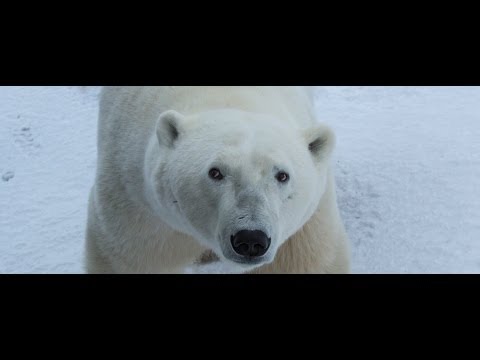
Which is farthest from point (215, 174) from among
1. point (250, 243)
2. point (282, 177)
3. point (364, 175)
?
→ point (364, 175)

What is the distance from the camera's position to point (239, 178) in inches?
98.3

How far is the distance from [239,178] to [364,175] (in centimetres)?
374

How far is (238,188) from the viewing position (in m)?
2.47

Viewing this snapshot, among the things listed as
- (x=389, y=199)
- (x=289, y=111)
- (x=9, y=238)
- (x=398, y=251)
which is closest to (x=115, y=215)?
(x=289, y=111)

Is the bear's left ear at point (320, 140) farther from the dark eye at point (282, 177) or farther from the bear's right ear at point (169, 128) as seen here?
the bear's right ear at point (169, 128)

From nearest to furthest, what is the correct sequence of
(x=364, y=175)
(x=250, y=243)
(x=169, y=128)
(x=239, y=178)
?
(x=250, y=243), (x=239, y=178), (x=169, y=128), (x=364, y=175)

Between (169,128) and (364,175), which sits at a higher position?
(364,175)

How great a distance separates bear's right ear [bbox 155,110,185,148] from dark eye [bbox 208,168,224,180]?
39 cm

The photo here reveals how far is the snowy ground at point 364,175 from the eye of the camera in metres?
5.25

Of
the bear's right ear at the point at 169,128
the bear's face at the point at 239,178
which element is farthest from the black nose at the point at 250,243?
the bear's right ear at the point at 169,128

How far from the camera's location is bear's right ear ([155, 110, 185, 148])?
287 centimetres

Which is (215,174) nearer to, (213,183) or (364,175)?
(213,183)
